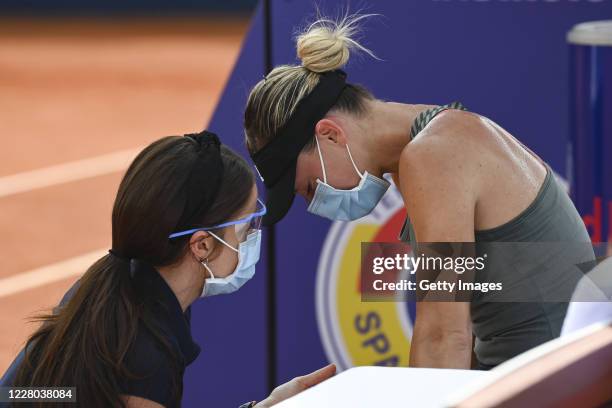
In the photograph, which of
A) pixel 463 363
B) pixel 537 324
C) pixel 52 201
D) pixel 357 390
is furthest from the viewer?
pixel 52 201

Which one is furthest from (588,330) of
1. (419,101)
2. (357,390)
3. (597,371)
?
(419,101)

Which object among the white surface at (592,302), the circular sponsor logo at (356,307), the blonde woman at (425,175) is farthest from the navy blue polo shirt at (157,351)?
the circular sponsor logo at (356,307)

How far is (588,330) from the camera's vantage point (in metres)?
1.09

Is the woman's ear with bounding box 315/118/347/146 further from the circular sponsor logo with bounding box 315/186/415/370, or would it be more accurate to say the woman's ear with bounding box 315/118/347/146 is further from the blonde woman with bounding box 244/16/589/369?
the circular sponsor logo with bounding box 315/186/415/370

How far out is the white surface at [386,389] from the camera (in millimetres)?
1191

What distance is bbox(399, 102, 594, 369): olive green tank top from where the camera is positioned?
2.07 meters

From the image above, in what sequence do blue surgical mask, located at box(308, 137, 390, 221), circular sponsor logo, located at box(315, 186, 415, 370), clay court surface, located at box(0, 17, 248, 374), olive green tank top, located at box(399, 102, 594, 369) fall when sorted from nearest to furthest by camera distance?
1. olive green tank top, located at box(399, 102, 594, 369)
2. blue surgical mask, located at box(308, 137, 390, 221)
3. circular sponsor logo, located at box(315, 186, 415, 370)
4. clay court surface, located at box(0, 17, 248, 374)

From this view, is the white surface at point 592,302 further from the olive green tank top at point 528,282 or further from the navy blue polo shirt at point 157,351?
the navy blue polo shirt at point 157,351

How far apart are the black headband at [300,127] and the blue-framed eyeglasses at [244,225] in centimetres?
10

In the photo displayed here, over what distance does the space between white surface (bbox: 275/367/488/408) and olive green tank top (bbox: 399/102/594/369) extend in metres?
0.85

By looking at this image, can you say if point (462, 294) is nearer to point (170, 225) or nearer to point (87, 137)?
point (170, 225)

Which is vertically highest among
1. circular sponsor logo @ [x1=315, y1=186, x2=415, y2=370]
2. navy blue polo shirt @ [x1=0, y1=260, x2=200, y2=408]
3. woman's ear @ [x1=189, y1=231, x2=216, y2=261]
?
woman's ear @ [x1=189, y1=231, x2=216, y2=261]

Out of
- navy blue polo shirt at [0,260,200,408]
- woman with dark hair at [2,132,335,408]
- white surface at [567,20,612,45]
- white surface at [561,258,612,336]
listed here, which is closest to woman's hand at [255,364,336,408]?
woman with dark hair at [2,132,335,408]

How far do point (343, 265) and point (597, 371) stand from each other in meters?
2.41
